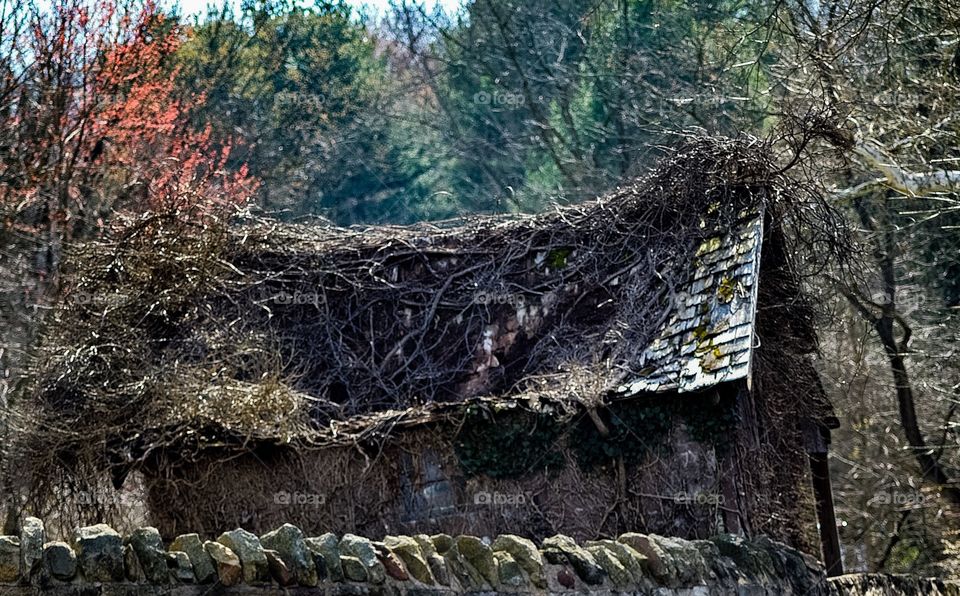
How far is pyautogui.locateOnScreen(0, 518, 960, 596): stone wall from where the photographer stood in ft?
15.8

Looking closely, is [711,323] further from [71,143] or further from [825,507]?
[71,143]

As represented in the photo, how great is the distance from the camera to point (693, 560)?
7.71 m

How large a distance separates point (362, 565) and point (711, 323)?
269 inches

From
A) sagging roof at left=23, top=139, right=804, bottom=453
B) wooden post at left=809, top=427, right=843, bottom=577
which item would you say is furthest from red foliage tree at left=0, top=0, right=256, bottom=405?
wooden post at left=809, top=427, right=843, bottom=577

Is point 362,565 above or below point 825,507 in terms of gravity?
above

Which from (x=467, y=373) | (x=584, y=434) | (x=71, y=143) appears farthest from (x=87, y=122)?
(x=584, y=434)

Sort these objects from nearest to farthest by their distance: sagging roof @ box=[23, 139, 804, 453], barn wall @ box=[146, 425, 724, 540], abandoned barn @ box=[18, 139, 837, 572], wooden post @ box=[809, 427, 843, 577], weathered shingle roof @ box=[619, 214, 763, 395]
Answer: weathered shingle roof @ box=[619, 214, 763, 395] < barn wall @ box=[146, 425, 724, 540] < abandoned barn @ box=[18, 139, 837, 572] < sagging roof @ box=[23, 139, 804, 453] < wooden post @ box=[809, 427, 843, 577]

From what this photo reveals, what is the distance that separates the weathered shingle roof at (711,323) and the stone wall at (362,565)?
9.70ft

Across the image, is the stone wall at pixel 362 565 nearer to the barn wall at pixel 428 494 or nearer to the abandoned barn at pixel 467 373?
the barn wall at pixel 428 494

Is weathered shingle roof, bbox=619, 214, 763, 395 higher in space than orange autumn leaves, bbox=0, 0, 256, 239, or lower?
lower

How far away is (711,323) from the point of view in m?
11.9

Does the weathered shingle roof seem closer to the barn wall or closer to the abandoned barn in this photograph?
the abandoned barn

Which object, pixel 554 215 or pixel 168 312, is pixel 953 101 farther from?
pixel 168 312

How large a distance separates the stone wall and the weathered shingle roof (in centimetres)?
296
